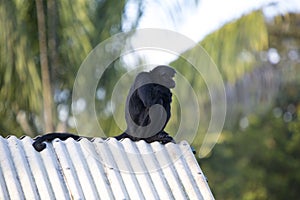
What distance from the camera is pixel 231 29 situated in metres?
10.5

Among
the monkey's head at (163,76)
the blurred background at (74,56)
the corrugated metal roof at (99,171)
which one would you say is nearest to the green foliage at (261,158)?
the blurred background at (74,56)

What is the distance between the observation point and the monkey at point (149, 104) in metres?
5.15

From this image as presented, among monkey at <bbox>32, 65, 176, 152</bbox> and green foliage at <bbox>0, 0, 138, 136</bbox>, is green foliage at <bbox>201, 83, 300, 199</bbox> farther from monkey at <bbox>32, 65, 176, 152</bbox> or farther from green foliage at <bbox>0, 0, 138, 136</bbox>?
monkey at <bbox>32, 65, 176, 152</bbox>

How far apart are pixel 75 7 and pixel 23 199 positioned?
6.89 m

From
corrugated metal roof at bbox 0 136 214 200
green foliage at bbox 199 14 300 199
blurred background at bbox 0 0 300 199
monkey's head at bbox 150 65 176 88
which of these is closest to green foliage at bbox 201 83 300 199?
green foliage at bbox 199 14 300 199

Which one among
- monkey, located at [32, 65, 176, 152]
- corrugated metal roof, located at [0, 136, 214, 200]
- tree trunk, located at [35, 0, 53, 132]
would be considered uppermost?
tree trunk, located at [35, 0, 53, 132]

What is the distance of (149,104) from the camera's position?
527 centimetres

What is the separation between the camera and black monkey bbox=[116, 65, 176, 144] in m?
5.18

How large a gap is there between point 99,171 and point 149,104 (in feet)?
3.69

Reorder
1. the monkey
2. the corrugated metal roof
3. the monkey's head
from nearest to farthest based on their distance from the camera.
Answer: the corrugated metal roof → the monkey → the monkey's head

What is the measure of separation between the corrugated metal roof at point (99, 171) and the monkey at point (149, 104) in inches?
21.6

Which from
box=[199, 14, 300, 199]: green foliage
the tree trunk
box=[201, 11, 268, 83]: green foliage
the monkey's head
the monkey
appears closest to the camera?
the monkey

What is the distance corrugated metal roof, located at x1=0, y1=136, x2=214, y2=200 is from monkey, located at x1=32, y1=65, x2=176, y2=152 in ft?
1.80

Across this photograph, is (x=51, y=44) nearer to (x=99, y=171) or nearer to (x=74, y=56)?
(x=74, y=56)
